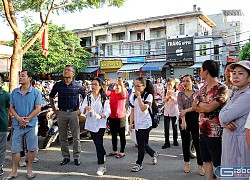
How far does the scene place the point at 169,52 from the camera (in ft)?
102

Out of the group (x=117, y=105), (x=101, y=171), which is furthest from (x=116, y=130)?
(x=101, y=171)

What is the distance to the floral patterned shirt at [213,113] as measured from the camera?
3.32 metres

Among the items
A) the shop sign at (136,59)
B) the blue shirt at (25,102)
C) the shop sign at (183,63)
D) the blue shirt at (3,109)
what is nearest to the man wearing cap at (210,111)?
the blue shirt at (25,102)

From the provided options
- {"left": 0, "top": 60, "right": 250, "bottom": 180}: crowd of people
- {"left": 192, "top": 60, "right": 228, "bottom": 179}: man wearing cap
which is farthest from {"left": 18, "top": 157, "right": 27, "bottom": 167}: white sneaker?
{"left": 192, "top": 60, "right": 228, "bottom": 179}: man wearing cap

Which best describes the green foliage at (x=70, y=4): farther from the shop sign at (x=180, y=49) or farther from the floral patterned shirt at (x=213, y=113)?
the shop sign at (x=180, y=49)

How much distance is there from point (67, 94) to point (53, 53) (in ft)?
85.8

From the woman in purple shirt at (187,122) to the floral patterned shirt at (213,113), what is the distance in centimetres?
96

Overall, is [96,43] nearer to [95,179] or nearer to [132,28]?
[132,28]

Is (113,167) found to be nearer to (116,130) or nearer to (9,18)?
(116,130)

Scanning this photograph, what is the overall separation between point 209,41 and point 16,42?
81.5 feet

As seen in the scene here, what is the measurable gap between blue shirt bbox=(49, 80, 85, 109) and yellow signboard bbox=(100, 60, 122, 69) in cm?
2931

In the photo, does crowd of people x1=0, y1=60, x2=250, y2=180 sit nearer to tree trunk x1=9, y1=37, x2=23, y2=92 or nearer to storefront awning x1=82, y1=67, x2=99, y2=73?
tree trunk x1=9, y1=37, x2=23, y2=92

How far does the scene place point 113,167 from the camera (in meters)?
5.05

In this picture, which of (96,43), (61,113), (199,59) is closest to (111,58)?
(96,43)
